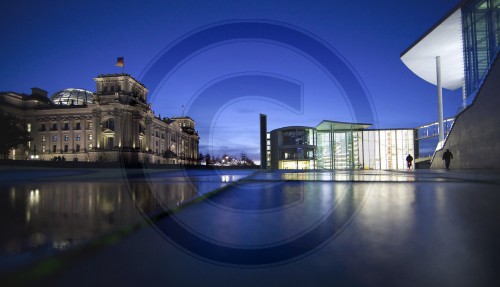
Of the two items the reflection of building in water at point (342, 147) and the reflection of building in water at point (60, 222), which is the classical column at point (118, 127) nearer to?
the reflection of building in water at point (342, 147)

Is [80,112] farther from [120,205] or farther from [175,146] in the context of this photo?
[120,205]

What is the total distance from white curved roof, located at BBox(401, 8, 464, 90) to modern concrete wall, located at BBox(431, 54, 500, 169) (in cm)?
985

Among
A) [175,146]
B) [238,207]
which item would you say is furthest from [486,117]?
[175,146]

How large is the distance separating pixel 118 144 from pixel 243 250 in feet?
297

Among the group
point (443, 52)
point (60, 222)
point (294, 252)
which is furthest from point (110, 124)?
point (294, 252)

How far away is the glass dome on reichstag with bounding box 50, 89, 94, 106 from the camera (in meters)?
104

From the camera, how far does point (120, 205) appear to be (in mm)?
6031

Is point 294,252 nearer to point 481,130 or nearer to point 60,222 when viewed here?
point 60,222

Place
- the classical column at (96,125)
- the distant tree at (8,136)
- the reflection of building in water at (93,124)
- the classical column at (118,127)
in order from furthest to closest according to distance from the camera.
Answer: the classical column at (96,125) → the reflection of building in water at (93,124) → the classical column at (118,127) → the distant tree at (8,136)

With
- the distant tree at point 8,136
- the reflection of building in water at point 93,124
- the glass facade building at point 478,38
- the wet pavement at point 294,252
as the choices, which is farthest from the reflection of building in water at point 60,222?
the reflection of building in water at point 93,124

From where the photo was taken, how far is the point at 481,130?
19625 millimetres

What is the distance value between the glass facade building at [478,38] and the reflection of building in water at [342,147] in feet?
125

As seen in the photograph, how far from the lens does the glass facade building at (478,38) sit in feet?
65.9

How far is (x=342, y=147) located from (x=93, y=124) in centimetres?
7136
